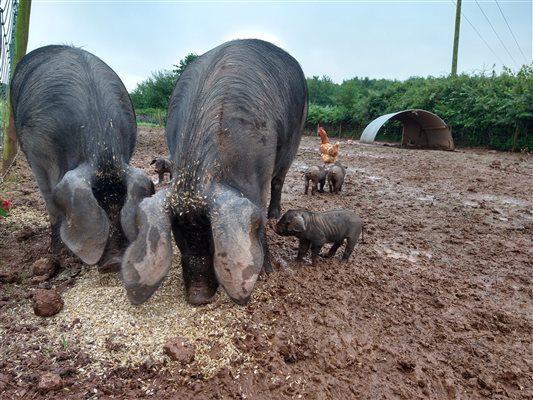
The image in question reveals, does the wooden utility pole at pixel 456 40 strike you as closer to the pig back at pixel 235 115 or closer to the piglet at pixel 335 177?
the piglet at pixel 335 177

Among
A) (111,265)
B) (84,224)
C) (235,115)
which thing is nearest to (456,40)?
(235,115)

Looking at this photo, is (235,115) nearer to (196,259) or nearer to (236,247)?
(196,259)

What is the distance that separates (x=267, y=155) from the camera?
3424 mm

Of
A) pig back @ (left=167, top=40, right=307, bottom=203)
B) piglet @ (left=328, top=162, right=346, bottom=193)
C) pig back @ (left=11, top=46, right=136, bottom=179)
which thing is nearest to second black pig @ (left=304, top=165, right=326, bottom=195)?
piglet @ (left=328, top=162, right=346, bottom=193)

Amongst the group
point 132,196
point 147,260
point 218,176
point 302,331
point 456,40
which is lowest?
point 302,331

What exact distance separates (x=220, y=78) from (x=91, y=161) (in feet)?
3.62

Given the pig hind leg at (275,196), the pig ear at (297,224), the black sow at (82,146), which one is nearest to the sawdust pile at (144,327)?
the black sow at (82,146)

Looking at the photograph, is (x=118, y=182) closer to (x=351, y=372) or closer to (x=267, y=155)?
(x=267, y=155)

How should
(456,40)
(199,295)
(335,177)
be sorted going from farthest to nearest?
1. (456,40)
2. (335,177)
3. (199,295)

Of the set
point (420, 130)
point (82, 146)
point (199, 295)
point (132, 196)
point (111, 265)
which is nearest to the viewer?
point (199, 295)

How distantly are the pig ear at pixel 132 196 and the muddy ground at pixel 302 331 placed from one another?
1.87 feet

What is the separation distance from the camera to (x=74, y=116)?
12.6 ft

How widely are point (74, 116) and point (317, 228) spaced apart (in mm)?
2192

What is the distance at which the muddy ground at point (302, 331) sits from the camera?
257 centimetres
